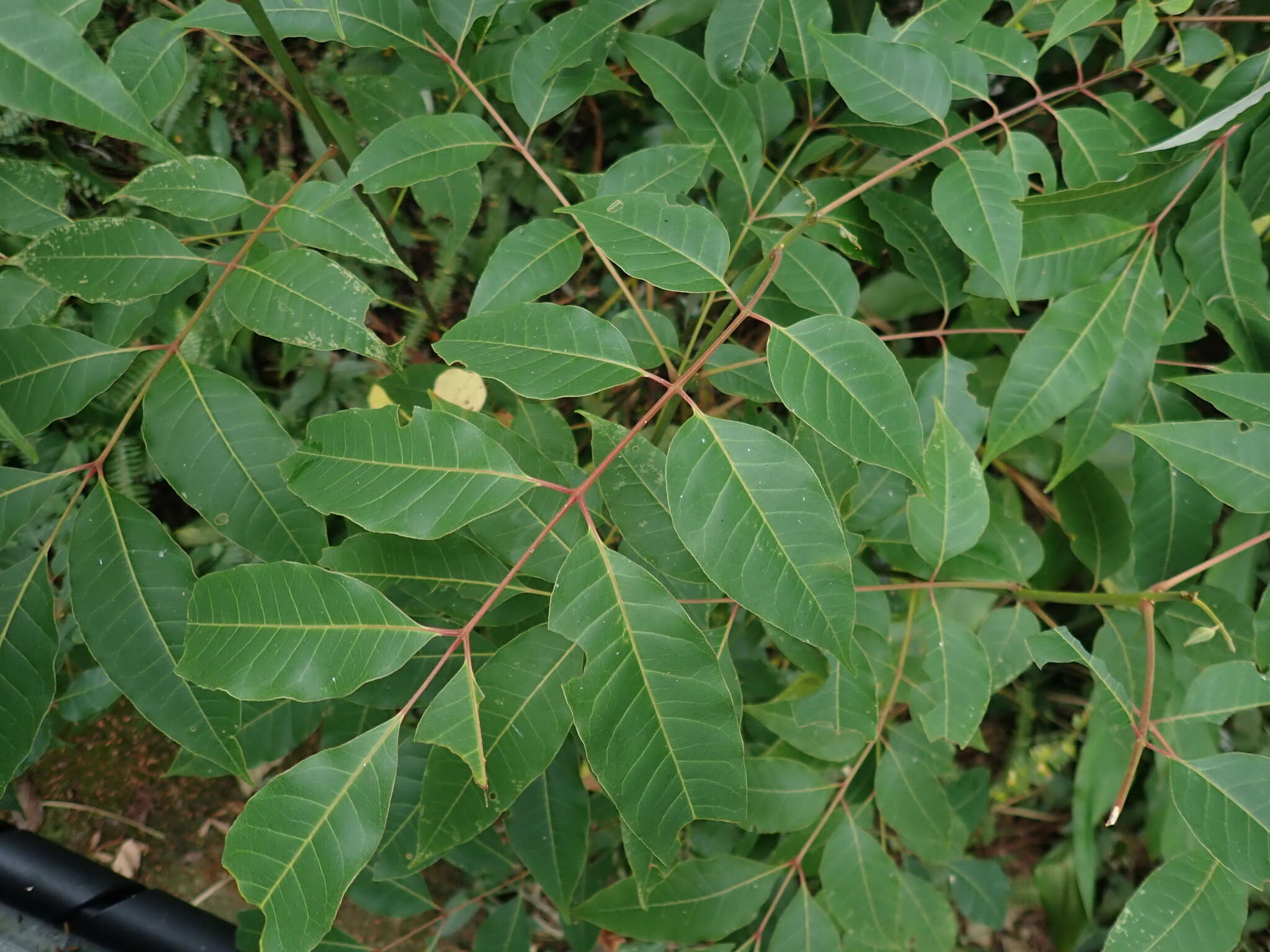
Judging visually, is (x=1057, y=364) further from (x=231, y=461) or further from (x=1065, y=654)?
(x=231, y=461)

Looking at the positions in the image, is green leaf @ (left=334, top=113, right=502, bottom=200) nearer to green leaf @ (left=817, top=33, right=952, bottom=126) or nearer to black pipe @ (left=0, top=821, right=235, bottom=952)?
green leaf @ (left=817, top=33, right=952, bottom=126)

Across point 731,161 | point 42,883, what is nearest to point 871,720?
point 731,161

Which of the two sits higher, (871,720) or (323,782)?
(323,782)

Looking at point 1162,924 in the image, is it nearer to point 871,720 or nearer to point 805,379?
point 871,720

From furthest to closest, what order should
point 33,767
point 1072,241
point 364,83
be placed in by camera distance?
1. point 33,767
2. point 364,83
3. point 1072,241

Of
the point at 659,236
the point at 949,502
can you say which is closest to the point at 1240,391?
the point at 949,502

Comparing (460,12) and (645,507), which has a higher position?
(460,12)
